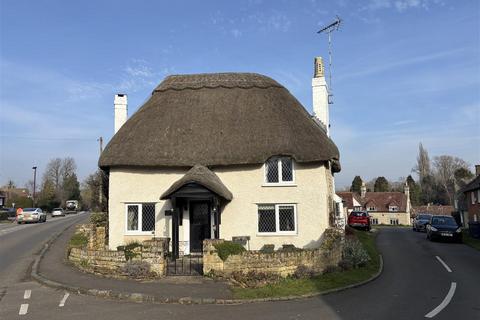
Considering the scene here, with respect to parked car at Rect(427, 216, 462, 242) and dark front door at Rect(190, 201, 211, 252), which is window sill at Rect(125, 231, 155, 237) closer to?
dark front door at Rect(190, 201, 211, 252)

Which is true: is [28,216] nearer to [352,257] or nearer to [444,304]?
[352,257]

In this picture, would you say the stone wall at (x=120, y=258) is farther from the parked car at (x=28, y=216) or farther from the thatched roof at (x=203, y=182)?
the parked car at (x=28, y=216)

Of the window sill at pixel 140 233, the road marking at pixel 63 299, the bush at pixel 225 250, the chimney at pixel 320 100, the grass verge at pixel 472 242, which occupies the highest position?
the chimney at pixel 320 100

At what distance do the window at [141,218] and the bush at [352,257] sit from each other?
7812 millimetres

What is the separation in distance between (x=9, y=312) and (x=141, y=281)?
12.3 ft

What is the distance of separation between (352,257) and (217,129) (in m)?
7.78

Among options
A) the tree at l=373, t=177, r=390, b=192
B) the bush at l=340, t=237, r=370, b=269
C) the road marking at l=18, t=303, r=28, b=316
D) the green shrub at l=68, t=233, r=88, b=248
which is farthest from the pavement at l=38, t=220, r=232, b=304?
the tree at l=373, t=177, r=390, b=192

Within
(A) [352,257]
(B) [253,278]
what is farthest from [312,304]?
(A) [352,257]

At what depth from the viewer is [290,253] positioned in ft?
43.7

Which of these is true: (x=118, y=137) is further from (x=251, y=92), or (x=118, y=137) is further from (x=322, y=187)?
(x=322, y=187)

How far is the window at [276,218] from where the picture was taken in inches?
701

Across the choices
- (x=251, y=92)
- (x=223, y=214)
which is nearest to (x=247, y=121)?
(x=251, y=92)

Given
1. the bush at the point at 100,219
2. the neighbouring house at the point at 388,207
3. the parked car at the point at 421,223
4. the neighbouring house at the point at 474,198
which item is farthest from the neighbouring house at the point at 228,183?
the neighbouring house at the point at 388,207

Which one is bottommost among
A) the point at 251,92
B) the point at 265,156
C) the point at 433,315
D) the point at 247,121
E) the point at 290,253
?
the point at 433,315
